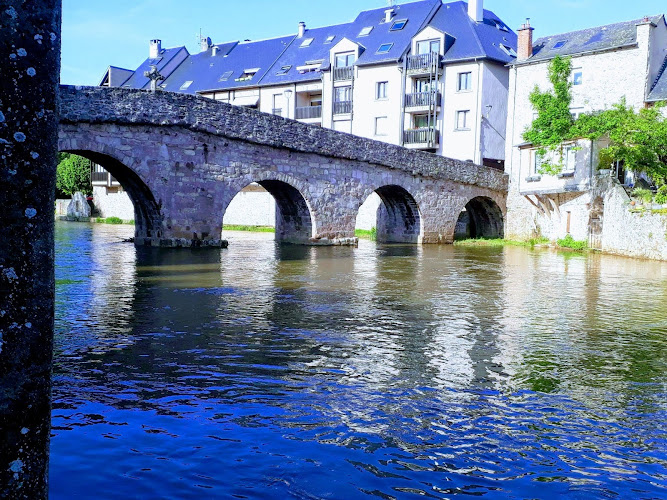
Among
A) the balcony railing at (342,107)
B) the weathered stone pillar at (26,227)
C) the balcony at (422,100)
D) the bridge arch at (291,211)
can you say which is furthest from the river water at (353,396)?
the balcony railing at (342,107)

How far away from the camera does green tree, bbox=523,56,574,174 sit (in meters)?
30.4

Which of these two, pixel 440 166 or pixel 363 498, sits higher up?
pixel 440 166

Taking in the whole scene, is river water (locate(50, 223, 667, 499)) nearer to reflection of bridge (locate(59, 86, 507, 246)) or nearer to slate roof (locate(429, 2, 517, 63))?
reflection of bridge (locate(59, 86, 507, 246))

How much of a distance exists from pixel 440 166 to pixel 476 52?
1017 centimetres

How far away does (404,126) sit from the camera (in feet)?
134

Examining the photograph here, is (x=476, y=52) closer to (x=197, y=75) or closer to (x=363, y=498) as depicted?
(x=197, y=75)

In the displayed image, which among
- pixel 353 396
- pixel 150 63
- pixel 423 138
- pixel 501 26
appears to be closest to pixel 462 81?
pixel 423 138

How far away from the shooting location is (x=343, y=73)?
141ft

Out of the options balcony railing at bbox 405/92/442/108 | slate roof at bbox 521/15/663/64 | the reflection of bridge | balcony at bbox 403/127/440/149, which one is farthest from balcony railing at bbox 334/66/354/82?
the reflection of bridge

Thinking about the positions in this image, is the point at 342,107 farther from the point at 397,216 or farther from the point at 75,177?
the point at 75,177

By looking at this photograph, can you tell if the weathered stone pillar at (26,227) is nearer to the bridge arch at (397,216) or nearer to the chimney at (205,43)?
the bridge arch at (397,216)

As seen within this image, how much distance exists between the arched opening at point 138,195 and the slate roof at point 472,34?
2264cm

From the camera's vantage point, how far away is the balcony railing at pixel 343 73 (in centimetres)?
4272

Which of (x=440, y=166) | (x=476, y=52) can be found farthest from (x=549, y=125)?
(x=476, y=52)
